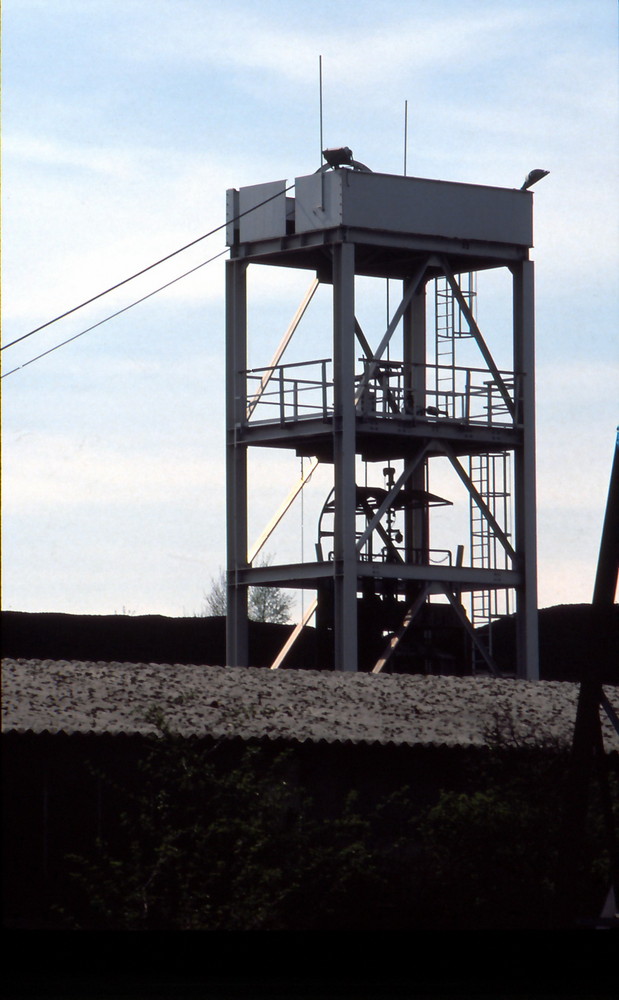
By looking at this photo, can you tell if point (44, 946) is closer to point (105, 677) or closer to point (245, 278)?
point (105, 677)

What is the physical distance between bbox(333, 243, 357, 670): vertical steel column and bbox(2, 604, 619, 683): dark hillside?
935 centimetres

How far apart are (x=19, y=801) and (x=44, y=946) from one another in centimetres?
1419

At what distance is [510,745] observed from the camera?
81.7ft

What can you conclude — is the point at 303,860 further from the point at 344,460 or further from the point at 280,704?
the point at 344,460

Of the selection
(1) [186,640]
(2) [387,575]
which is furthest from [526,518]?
(1) [186,640]

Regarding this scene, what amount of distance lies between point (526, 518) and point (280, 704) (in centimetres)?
1023

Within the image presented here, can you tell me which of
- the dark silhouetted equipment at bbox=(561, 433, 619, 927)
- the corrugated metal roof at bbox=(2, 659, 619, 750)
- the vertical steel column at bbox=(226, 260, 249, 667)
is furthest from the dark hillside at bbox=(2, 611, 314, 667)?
the dark silhouetted equipment at bbox=(561, 433, 619, 927)

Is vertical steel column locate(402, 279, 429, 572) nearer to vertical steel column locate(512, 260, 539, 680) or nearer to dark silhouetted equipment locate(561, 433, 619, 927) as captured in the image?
vertical steel column locate(512, 260, 539, 680)

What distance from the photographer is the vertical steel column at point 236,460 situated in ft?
115

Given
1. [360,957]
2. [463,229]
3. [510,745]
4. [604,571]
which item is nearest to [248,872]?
[510,745]

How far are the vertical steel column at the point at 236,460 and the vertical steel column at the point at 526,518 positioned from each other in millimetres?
4896

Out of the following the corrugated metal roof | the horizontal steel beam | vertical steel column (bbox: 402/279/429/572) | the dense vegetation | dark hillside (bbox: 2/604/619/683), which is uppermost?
vertical steel column (bbox: 402/279/429/572)

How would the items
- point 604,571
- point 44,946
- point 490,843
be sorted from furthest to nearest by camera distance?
point 490,843, point 604,571, point 44,946

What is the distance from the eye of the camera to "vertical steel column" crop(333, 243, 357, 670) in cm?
3300
